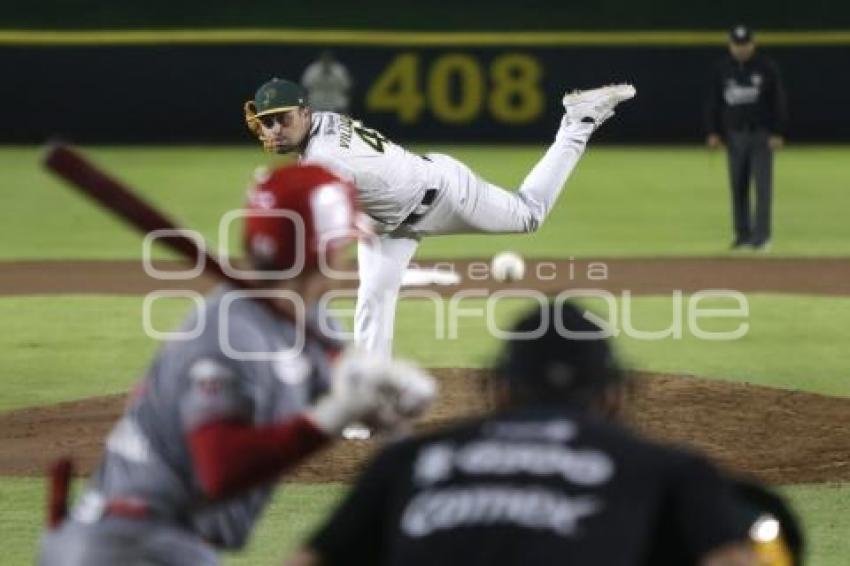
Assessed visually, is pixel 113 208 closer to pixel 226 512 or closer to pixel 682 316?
pixel 226 512

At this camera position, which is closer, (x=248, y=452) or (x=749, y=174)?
(x=248, y=452)

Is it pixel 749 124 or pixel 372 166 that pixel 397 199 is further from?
pixel 749 124

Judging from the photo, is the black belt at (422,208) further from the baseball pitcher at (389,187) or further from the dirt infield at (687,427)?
the dirt infield at (687,427)

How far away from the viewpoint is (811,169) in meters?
26.1

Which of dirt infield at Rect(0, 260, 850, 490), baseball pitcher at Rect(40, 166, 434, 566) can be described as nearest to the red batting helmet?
baseball pitcher at Rect(40, 166, 434, 566)

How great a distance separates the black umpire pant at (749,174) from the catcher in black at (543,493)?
1514 centimetres

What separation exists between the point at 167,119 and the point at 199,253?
78.8 ft

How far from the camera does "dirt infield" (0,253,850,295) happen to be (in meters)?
16.3

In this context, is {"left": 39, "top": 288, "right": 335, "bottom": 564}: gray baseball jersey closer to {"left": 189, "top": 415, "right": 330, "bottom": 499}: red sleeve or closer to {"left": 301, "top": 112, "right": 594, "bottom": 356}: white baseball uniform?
{"left": 189, "top": 415, "right": 330, "bottom": 499}: red sleeve

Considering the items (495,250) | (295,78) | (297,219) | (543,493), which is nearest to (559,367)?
(543,493)

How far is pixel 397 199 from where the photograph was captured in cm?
1019

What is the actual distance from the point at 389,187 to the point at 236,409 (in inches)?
230

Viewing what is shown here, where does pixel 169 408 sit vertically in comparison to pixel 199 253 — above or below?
below

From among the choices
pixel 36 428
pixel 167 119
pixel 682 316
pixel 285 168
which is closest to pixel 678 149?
pixel 167 119
